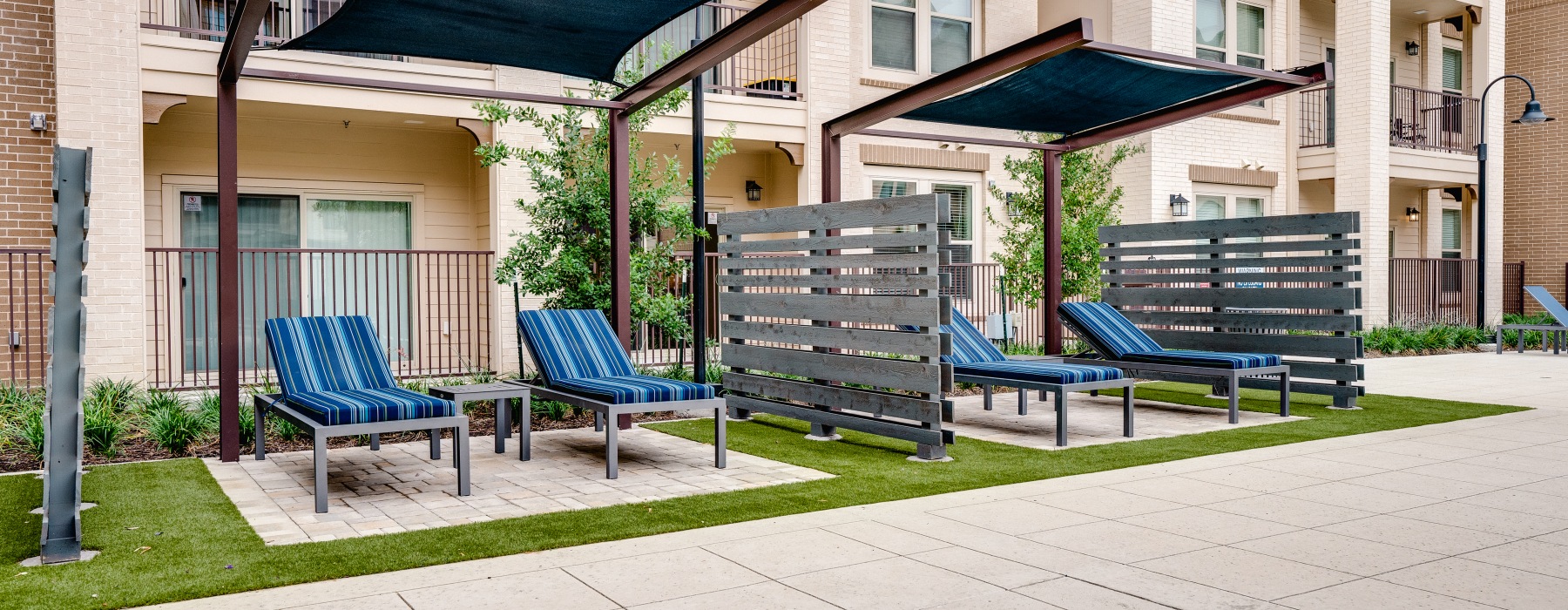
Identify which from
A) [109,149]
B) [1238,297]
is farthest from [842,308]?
[109,149]

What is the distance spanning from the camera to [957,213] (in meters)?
16.8

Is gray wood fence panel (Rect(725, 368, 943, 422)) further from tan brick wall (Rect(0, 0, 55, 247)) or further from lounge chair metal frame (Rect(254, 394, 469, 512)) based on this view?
tan brick wall (Rect(0, 0, 55, 247))

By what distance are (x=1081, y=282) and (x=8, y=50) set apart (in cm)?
1254

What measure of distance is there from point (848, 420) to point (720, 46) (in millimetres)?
2687

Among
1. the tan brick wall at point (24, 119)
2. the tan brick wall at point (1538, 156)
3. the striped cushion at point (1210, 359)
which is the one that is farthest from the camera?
the tan brick wall at point (1538, 156)

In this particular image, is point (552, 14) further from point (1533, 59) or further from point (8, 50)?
point (1533, 59)

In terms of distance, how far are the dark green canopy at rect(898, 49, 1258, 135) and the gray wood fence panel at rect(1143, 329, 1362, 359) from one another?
2296mm

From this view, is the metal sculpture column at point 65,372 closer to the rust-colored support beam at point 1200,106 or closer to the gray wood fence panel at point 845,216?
the gray wood fence panel at point 845,216

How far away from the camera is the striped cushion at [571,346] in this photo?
7555 mm

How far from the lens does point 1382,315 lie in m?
19.4

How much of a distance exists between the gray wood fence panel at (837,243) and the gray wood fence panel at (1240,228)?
432 centimetres

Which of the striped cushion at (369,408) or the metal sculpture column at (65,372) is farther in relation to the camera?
the striped cushion at (369,408)

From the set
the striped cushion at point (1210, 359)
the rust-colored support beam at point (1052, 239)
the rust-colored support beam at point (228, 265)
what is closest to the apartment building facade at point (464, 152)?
the rust-colored support beam at point (228, 265)

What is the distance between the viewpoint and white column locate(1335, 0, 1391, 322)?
18.8 metres
